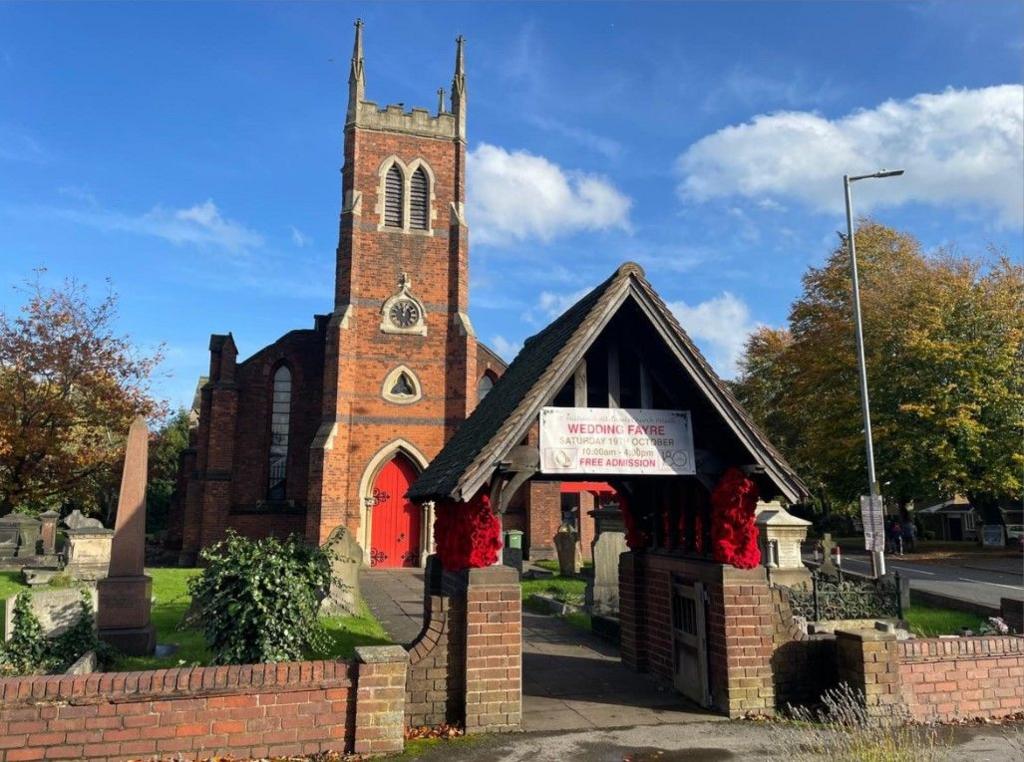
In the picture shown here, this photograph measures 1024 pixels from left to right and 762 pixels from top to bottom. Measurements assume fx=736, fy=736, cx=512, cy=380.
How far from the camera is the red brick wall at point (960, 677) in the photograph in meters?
7.11

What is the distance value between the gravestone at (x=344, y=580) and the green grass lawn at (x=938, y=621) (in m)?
9.29

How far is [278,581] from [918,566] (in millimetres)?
23410

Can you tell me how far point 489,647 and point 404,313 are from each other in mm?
19312

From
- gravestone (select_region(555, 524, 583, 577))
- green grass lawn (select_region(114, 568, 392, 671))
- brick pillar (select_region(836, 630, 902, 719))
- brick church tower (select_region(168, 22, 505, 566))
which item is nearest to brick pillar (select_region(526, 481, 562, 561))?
brick church tower (select_region(168, 22, 505, 566))

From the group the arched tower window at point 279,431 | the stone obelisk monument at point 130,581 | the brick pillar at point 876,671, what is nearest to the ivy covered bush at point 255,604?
the stone obelisk monument at point 130,581

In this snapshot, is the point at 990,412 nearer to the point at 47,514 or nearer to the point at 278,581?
the point at 278,581

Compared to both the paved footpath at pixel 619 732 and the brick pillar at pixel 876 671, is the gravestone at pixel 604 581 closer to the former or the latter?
the paved footpath at pixel 619 732

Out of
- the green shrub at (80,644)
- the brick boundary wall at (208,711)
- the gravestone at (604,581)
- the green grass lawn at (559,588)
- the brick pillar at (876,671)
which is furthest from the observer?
the green grass lawn at (559,588)

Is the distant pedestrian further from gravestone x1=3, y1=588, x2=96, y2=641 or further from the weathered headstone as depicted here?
gravestone x1=3, y1=588, x2=96, y2=641

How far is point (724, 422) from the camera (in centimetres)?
734

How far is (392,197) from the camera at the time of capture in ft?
85.6

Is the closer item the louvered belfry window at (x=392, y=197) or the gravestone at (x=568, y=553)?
the gravestone at (x=568, y=553)

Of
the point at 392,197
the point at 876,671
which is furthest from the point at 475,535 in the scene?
the point at 392,197

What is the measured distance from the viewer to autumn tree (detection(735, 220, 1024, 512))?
2584 cm
